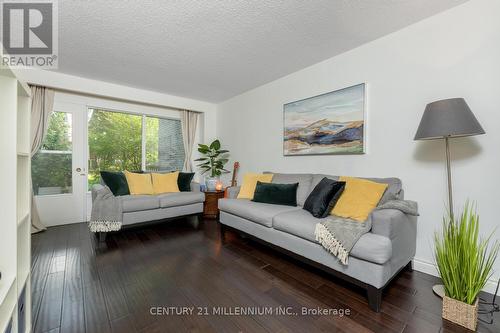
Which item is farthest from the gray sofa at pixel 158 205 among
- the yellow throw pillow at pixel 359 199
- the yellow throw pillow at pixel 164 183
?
the yellow throw pillow at pixel 359 199

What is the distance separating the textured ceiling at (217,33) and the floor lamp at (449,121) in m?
0.95

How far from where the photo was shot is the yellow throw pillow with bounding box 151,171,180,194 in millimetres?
3622

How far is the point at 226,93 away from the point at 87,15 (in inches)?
99.0

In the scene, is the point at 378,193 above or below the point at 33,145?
below

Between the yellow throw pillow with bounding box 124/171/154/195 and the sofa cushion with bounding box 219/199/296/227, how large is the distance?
137cm

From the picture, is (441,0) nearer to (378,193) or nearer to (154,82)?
(378,193)

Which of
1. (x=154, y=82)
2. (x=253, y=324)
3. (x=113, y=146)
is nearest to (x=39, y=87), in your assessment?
(x=113, y=146)

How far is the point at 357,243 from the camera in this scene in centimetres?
163

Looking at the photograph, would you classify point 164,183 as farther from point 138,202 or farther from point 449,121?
point 449,121

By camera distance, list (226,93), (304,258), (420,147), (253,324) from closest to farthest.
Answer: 1. (253,324)
2. (304,258)
3. (420,147)
4. (226,93)

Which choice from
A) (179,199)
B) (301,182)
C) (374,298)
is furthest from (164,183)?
(374,298)

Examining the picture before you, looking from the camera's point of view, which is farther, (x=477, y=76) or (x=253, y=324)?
(x=477, y=76)

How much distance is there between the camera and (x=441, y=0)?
183cm

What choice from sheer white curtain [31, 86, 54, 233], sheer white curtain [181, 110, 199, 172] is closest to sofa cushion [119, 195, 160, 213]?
sheer white curtain [31, 86, 54, 233]
